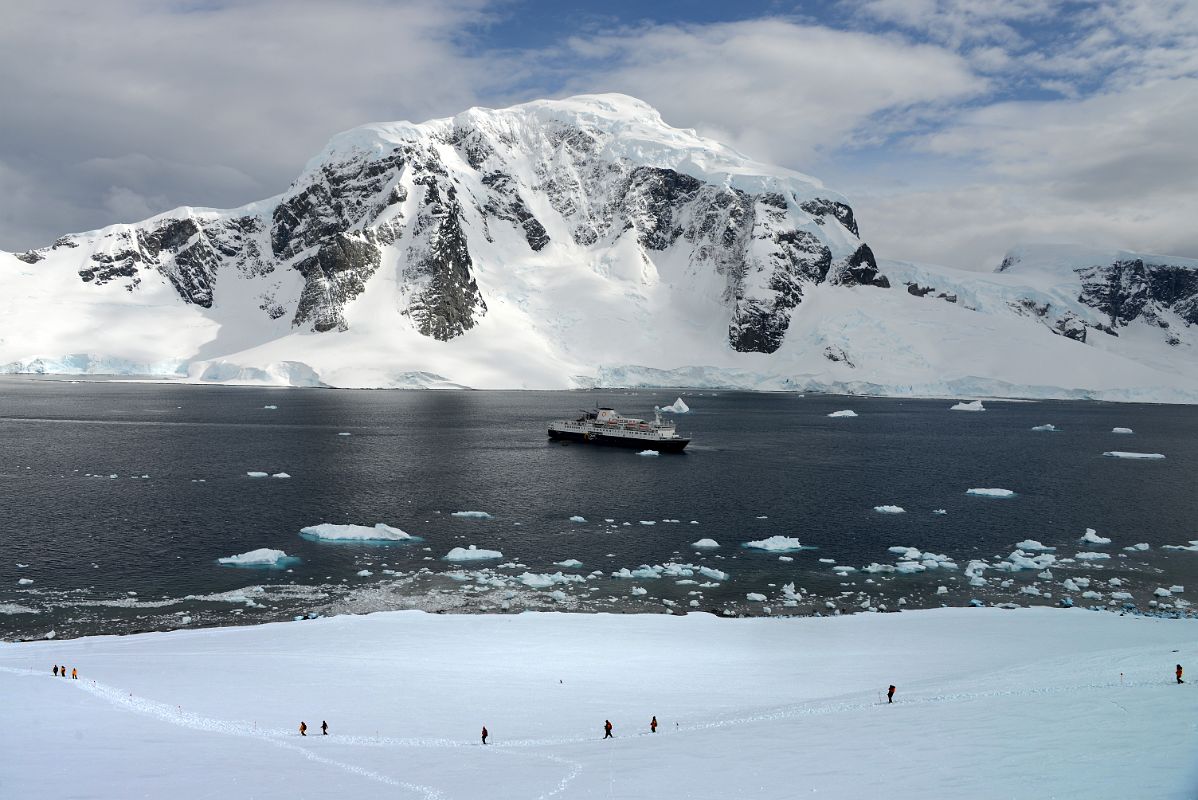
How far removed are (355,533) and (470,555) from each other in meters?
10.4

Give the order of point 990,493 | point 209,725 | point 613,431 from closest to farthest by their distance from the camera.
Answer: point 209,725 < point 990,493 < point 613,431

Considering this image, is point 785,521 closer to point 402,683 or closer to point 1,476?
point 402,683

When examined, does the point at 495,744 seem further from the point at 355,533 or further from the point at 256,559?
the point at 355,533

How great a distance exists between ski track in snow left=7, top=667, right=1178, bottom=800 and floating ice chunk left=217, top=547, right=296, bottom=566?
922 inches

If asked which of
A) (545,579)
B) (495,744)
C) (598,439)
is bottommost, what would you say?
(495,744)

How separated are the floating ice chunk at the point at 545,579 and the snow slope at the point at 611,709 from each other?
23.9 ft

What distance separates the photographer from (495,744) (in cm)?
2409

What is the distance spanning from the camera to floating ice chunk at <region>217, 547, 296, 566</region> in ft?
172

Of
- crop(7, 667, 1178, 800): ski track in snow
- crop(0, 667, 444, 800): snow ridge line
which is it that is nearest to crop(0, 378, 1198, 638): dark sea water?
crop(0, 667, 444, 800): snow ridge line

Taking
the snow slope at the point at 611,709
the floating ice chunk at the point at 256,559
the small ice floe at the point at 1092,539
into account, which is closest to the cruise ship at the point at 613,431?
the small ice floe at the point at 1092,539

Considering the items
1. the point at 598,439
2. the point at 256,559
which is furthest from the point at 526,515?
the point at 598,439

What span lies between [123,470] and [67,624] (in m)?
49.2

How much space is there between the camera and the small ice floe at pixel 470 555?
54625mm

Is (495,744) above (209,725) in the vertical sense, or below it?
below
